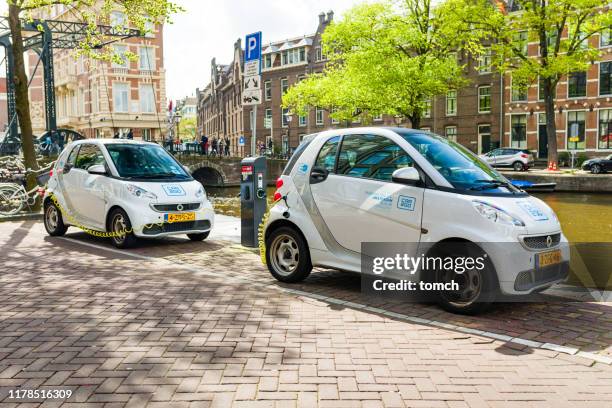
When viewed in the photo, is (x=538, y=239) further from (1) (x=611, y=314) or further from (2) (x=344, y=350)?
(2) (x=344, y=350)

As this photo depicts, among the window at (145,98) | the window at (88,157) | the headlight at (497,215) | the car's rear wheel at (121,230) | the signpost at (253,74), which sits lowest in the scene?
the car's rear wheel at (121,230)

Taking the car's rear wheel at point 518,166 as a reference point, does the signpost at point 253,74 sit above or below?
above

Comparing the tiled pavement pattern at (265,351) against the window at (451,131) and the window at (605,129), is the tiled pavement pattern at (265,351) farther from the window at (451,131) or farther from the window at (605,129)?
the window at (451,131)

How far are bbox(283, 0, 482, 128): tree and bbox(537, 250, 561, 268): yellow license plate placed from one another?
77.4ft

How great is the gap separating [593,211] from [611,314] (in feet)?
45.4

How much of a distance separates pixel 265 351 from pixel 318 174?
2529 millimetres

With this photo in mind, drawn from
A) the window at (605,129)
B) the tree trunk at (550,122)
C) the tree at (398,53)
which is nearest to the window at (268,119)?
the tree at (398,53)

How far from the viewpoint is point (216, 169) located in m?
40.2

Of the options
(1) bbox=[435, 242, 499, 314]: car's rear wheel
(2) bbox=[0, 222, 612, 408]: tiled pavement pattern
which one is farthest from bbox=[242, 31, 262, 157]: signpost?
(1) bbox=[435, 242, 499, 314]: car's rear wheel

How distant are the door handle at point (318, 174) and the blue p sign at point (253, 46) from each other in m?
3.85

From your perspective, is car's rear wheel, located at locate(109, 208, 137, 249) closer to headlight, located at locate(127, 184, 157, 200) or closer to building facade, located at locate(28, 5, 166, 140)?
headlight, located at locate(127, 184, 157, 200)

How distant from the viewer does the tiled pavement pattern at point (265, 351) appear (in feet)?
11.5

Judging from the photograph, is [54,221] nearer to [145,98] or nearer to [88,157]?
[88,157]

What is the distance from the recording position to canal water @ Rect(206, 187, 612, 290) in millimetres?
7558
